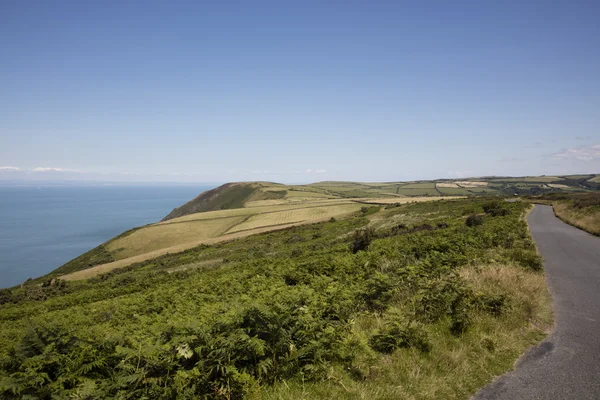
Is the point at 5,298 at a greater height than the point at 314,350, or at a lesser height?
lesser

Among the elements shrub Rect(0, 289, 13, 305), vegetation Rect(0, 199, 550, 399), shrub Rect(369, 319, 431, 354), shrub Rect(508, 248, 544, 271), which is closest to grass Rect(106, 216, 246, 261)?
shrub Rect(0, 289, 13, 305)

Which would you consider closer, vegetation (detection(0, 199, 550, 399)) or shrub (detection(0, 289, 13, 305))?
vegetation (detection(0, 199, 550, 399))

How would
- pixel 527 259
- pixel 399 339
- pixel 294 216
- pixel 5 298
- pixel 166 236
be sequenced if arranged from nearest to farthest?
1. pixel 399 339
2. pixel 527 259
3. pixel 5 298
4. pixel 166 236
5. pixel 294 216

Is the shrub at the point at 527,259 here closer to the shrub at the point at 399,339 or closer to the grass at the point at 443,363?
the grass at the point at 443,363

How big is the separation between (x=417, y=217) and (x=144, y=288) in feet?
139

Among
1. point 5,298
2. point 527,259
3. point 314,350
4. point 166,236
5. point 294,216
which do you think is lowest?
point 166,236

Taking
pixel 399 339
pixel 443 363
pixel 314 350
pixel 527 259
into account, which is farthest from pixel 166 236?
pixel 443 363

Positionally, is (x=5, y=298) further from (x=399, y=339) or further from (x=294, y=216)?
(x=294, y=216)

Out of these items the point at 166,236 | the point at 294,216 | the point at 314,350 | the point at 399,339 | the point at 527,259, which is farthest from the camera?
the point at 294,216

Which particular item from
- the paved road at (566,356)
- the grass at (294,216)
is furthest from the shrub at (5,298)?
the paved road at (566,356)

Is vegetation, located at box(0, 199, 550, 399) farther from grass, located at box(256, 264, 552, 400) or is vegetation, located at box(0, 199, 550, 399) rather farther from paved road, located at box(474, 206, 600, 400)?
paved road, located at box(474, 206, 600, 400)

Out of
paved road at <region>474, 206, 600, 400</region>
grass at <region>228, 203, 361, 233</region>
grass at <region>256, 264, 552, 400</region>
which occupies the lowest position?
grass at <region>228, 203, 361, 233</region>

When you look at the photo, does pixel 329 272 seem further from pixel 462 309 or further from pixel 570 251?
pixel 570 251

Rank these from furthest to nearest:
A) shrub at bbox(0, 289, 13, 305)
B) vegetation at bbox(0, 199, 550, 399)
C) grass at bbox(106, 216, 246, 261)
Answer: grass at bbox(106, 216, 246, 261)
shrub at bbox(0, 289, 13, 305)
vegetation at bbox(0, 199, 550, 399)
